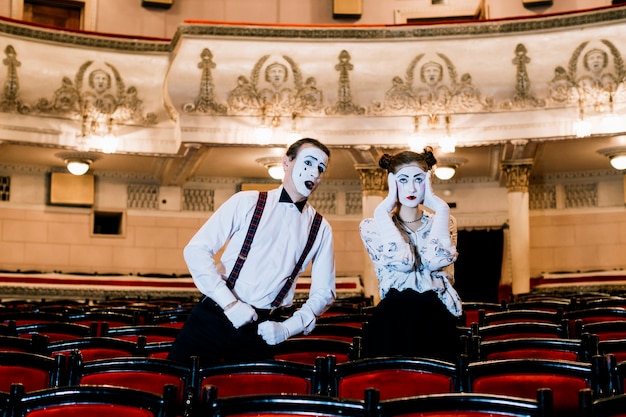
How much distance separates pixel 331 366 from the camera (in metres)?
2.98

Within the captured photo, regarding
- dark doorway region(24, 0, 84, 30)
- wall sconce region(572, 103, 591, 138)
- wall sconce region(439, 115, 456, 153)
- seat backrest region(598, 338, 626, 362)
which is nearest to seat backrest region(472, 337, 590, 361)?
seat backrest region(598, 338, 626, 362)

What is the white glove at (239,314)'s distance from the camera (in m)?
3.36

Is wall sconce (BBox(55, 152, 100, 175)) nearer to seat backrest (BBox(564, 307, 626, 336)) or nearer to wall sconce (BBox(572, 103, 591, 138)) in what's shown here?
wall sconce (BBox(572, 103, 591, 138))

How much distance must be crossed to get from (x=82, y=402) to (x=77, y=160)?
36.7 feet

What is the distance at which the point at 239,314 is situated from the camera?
3363 mm

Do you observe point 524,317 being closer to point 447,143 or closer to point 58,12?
point 447,143

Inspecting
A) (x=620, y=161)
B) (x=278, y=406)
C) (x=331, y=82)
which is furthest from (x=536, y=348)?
(x=620, y=161)

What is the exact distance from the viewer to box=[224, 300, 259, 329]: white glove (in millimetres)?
3363

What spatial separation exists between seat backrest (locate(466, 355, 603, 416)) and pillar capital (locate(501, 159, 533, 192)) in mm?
10191

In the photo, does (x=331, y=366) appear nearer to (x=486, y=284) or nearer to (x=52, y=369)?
(x=52, y=369)

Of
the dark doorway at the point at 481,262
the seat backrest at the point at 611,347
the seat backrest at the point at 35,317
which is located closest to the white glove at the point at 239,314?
the seat backrest at the point at 611,347

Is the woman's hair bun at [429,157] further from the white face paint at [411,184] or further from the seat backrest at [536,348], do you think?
the seat backrest at [536,348]

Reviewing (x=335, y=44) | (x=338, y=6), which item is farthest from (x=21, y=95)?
(x=338, y=6)

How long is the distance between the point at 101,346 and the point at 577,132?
8623 millimetres
